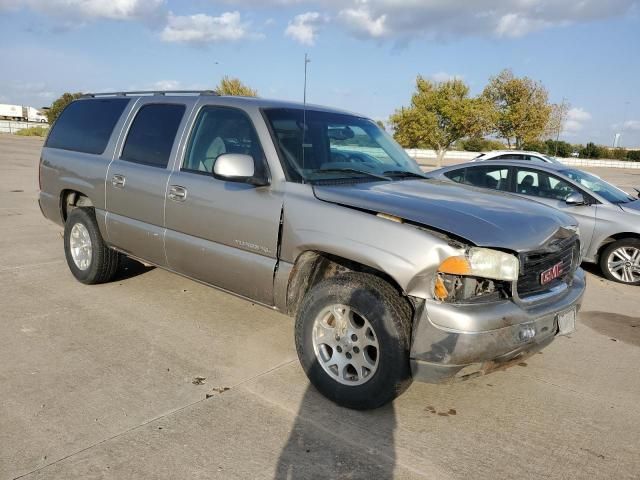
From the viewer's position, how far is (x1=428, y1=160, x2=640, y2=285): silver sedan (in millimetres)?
7145

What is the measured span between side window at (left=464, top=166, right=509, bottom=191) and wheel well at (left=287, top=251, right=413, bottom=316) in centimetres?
486

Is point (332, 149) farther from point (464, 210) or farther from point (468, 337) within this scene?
point (468, 337)

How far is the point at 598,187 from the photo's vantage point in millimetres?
7957

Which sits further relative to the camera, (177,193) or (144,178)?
(144,178)

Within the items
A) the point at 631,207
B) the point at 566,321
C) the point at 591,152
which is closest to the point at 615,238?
the point at 631,207

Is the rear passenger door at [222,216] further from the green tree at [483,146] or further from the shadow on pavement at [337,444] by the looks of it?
the green tree at [483,146]

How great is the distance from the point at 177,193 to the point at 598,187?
6357 millimetres

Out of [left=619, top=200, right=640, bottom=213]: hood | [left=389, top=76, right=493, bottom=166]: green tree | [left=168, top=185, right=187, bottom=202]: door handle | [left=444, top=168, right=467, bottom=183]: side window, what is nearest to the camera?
[left=168, top=185, right=187, bottom=202]: door handle

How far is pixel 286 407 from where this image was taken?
339 cm

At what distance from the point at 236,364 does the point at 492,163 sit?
571cm

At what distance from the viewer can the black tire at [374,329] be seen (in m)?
3.07

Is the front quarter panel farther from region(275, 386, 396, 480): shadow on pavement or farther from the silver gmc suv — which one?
region(275, 386, 396, 480): shadow on pavement

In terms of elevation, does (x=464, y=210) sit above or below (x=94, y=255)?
above

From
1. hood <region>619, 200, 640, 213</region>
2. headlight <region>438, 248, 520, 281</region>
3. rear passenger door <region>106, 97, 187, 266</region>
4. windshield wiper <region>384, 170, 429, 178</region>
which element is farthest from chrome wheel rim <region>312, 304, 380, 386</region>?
hood <region>619, 200, 640, 213</region>
